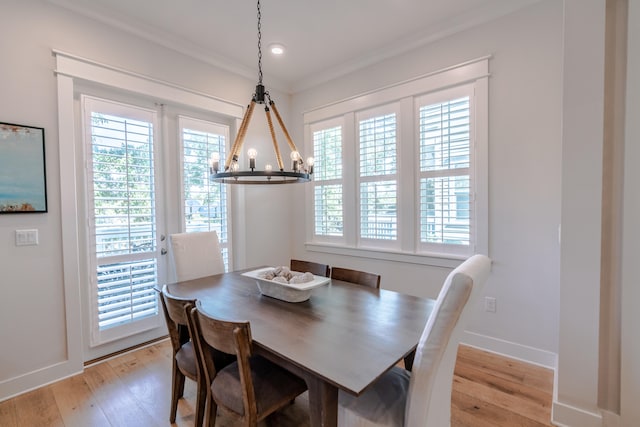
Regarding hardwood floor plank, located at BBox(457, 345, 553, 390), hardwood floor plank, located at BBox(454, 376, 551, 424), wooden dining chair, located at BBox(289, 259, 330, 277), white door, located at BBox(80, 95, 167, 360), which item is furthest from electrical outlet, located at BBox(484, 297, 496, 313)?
white door, located at BBox(80, 95, 167, 360)

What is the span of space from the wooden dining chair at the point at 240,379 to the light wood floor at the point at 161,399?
532 mm

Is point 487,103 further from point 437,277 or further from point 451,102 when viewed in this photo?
point 437,277

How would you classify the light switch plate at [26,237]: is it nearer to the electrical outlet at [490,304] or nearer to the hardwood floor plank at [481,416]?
the hardwood floor plank at [481,416]

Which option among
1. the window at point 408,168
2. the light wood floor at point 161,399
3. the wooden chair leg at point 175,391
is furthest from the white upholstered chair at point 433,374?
the window at point 408,168

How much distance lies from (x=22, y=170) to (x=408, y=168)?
3104 millimetres

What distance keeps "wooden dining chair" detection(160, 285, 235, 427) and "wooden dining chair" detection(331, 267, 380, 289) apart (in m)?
0.94

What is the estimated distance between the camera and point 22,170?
2115 millimetres

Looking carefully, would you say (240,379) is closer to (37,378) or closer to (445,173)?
(37,378)

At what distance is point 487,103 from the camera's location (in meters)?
2.55

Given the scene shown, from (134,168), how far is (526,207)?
11.0 ft

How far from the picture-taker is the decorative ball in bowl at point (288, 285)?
178 centimetres

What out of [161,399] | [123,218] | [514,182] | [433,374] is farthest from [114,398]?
Result: [514,182]

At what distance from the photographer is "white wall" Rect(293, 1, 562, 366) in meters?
2.28

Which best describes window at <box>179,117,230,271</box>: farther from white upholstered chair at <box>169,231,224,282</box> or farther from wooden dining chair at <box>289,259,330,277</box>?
wooden dining chair at <box>289,259,330,277</box>
